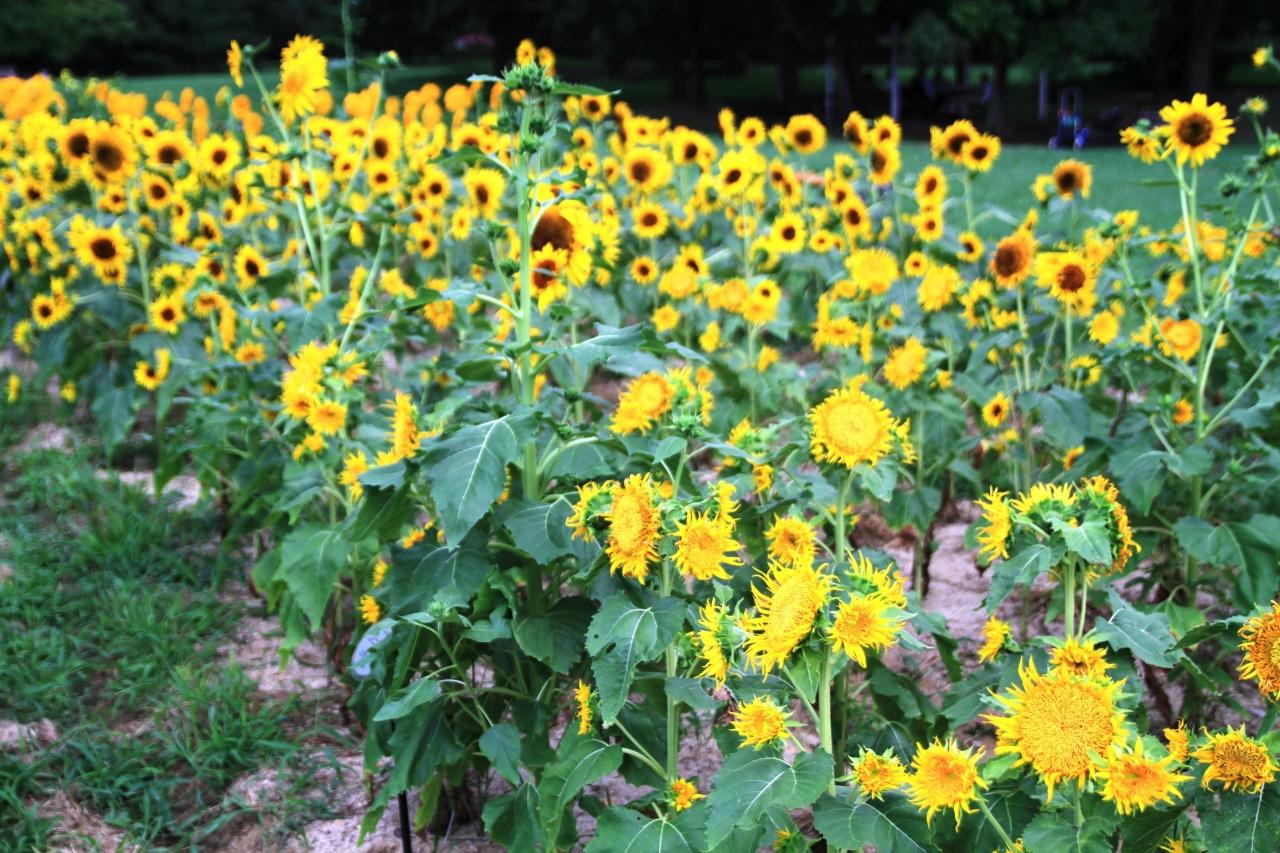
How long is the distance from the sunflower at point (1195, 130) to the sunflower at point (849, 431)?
152 centimetres

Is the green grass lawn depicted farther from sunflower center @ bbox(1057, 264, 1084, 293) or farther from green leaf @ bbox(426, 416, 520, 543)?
sunflower center @ bbox(1057, 264, 1084, 293)

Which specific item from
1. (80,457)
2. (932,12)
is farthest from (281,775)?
(932,12)

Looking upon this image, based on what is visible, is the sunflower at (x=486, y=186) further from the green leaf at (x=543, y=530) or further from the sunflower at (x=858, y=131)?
the green leaf at (x=543, y=530)

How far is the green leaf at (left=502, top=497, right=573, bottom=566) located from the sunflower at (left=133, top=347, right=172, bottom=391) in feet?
8.68

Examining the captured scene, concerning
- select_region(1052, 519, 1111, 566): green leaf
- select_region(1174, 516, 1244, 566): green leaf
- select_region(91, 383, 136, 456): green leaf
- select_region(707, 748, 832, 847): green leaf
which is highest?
select_region(1052, 519, 1111, 566): green leaf

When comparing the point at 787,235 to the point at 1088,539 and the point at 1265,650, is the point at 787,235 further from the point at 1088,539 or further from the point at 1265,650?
the point at 1265,650

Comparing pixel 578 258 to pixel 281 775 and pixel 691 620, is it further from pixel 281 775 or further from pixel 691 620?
pixel 281 775

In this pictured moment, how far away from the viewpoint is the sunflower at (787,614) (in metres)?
1.57

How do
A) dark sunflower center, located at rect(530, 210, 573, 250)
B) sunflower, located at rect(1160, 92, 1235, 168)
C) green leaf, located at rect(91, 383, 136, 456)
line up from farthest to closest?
1. green leaf, located at rect(91, 383, 136, 456)
2. sunflower, located at rect(1160, 92, 1235, 168)
3. dark sunflower center, located at rect(530, 210, 573, 250)

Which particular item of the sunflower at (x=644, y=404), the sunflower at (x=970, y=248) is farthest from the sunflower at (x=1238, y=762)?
the sunflower at (x=970, y=248)

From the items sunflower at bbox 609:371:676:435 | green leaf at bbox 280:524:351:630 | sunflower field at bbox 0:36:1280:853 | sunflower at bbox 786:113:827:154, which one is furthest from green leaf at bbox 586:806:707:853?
sunflower at bbox 786:113:827:154

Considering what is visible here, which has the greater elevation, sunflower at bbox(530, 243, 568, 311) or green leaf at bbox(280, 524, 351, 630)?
sunflower at bbox(530, 243, 568, 311)

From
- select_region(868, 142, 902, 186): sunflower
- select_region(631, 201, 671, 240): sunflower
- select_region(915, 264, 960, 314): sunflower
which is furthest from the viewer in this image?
select_region(631, 201, 671, 240): sunflower

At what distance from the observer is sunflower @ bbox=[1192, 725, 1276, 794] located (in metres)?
1.39
